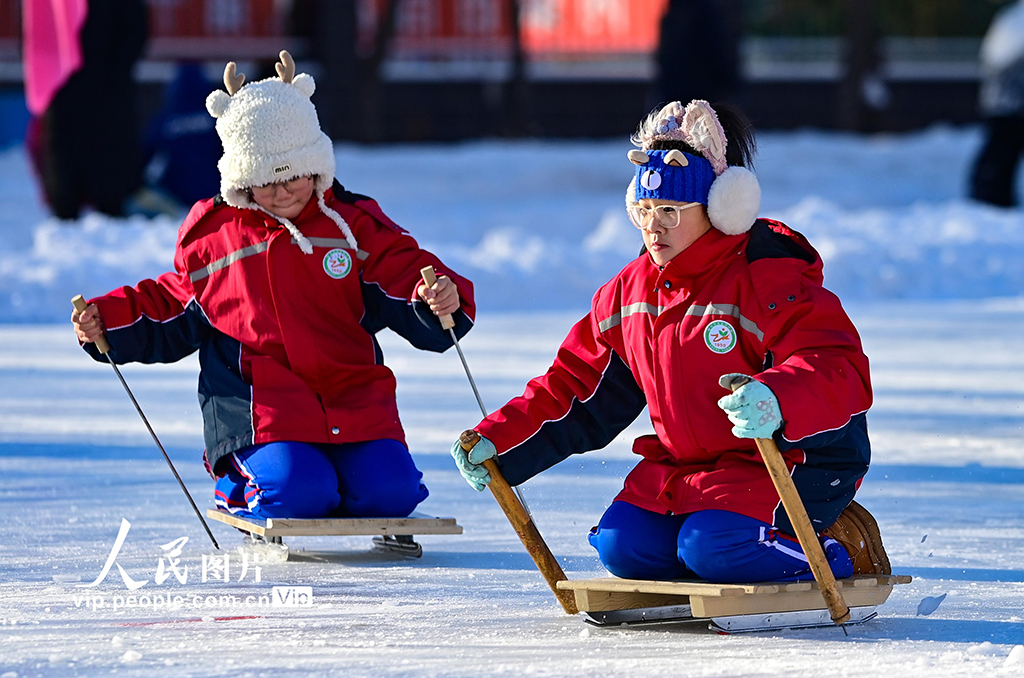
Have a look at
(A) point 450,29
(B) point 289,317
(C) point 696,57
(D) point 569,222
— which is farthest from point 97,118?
(A) point 450,29

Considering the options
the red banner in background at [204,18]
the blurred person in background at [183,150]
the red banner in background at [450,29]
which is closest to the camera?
the blurred person in background at [183,150]

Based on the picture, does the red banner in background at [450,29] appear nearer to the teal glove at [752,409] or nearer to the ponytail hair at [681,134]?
the ponytail hair at [681,134]

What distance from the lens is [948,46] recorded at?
23.6 meters

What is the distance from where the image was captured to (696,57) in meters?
14.3

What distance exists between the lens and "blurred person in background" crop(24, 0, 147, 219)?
37.0 feet

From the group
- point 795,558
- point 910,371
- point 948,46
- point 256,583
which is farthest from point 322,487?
point 948,46

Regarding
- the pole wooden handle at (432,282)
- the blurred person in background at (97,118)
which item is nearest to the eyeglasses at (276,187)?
the pole wooden handle at (432,282)

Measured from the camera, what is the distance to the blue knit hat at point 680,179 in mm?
3240

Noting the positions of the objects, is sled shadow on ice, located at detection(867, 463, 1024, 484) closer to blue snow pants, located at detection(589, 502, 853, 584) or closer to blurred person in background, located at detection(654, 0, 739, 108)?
blue snow pants, located at detection(589, 502, 853, 584)

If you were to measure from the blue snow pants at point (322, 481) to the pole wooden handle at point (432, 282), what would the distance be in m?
0.39

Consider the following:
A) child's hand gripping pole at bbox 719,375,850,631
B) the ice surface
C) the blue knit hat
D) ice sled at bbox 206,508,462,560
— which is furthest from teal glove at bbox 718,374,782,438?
the ice surface

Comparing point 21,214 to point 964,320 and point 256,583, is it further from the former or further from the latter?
point 256,583

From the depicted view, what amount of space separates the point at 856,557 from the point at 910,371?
3947mm

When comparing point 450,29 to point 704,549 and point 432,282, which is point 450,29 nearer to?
point 432,282
